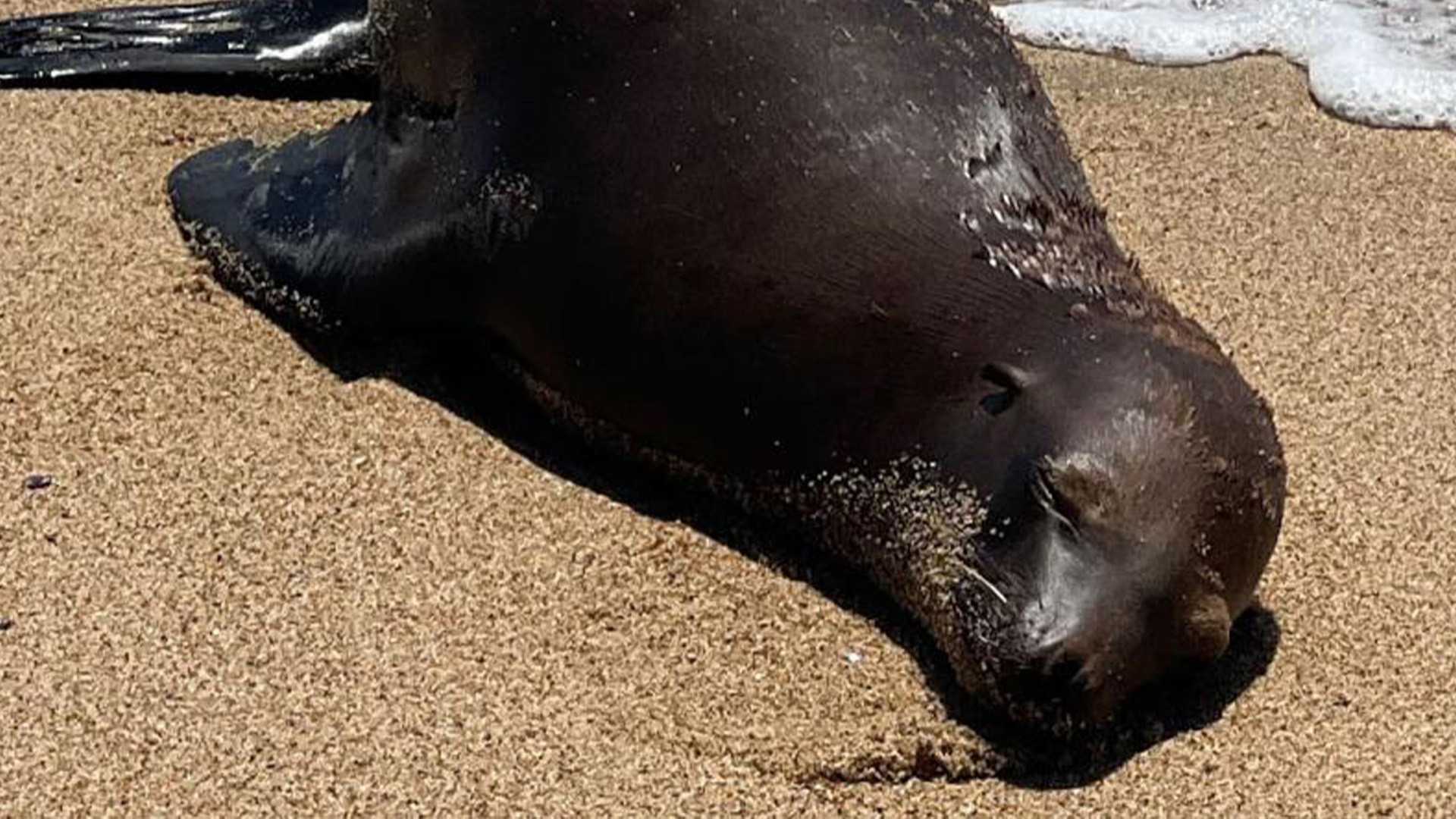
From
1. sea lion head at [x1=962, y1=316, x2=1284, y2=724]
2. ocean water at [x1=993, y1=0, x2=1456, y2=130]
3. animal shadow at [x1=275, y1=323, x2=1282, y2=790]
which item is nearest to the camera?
sea lion head at [x1=962, y1=316, x2=1284, y2=724]

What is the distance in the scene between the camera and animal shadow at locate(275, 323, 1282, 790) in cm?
397

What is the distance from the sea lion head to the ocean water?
9.09 ft

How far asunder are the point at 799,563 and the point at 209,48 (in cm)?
250

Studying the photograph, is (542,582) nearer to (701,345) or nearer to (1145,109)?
(701,345)

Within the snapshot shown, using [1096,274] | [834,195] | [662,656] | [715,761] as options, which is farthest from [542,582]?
[1096,274]

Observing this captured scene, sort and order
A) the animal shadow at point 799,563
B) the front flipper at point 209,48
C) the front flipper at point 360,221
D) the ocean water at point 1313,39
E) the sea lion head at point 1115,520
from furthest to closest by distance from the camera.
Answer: the ocean water at point 1313,39
the front flipper at point 209,48
the front flipper at point 360,221
the animal shadow at point 799,563
the sea lion head at point 1115,520

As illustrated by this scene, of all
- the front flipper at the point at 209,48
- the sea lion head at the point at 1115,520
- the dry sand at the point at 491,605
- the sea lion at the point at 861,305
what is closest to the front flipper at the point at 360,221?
the sea lion at the point at 861,305

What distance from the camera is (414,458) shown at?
185 inches

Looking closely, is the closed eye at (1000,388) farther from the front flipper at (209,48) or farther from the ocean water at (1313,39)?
the ocean water at (1313,39)

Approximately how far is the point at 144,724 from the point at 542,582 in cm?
78

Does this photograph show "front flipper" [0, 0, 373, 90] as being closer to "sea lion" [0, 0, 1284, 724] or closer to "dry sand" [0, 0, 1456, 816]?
"dry sand" [0, 0, 1456, 816]

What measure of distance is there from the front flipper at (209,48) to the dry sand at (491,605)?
53 cm

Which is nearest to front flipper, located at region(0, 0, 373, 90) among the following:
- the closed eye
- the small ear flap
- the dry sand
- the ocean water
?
the dry sand

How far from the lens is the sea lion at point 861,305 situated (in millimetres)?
3887
